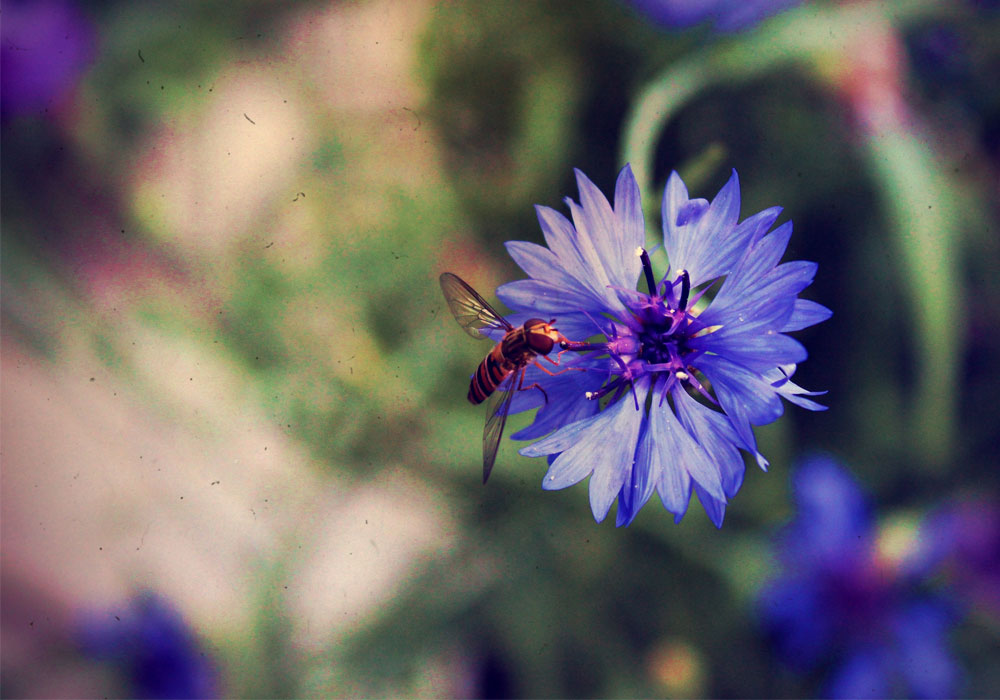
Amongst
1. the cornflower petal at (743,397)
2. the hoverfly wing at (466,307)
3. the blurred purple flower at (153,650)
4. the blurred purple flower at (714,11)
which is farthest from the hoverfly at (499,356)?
the blurred purple flower at (153,650)

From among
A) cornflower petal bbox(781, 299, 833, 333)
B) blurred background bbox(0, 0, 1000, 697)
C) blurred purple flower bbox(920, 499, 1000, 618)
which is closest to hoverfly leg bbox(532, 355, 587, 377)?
cornflower petal bbox(781, 299, 833, 333)

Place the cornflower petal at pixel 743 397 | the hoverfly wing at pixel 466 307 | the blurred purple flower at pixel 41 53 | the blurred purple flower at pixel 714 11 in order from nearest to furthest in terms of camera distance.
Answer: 1. the cornflower petal at pixel 743 397
2. the hoverfly wing at pixel 466 307
3. the blurred purple flower at pixel 714 11
4. the blurred purple flower at pixel 41 53

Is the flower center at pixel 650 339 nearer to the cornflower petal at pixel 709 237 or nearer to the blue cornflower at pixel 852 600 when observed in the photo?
the cornflower petal at pixel 709 237

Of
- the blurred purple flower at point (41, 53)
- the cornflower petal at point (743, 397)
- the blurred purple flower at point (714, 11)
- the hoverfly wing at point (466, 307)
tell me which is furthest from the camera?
the blurred purple flower at point (41, 53)

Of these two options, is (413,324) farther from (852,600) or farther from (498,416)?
(852,600)

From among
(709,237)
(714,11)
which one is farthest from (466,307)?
(714,11)
